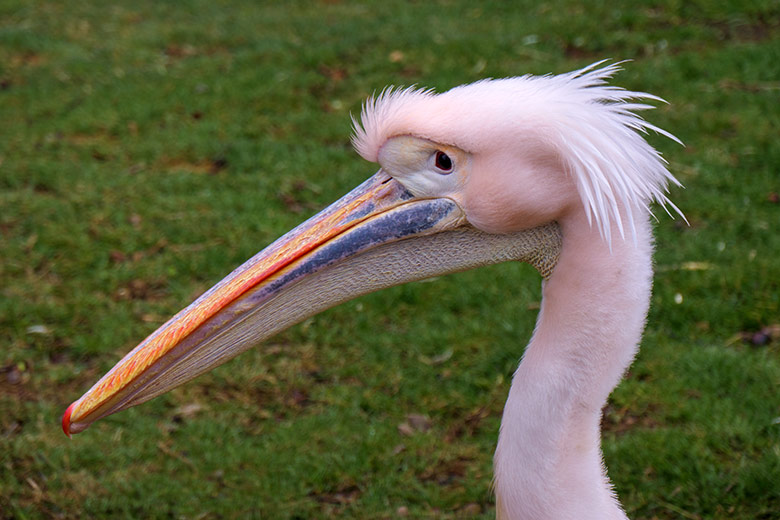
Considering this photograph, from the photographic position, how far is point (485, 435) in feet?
11.1

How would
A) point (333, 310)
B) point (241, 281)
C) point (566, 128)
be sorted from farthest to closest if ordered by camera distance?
1. point (333, 310)
2. point (241, 281)
3. point (566, 128)

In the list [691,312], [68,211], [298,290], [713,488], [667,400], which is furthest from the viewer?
[68,211]

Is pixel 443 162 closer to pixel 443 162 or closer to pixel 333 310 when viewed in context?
pixel 443 162

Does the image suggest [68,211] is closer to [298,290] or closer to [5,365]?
[5,365]

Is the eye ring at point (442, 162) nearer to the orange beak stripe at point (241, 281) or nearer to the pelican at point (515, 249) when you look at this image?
the pelican at point (515, 249)

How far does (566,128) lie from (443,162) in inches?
11.4

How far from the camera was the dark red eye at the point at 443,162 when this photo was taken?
1.93m

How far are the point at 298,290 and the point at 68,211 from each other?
336 cm

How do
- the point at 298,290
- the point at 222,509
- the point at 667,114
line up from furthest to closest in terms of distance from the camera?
the point at 667,114 → the point at 222,509 → the point at 298,290

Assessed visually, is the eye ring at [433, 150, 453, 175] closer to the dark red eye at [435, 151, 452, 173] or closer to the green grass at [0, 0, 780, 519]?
the dark red eye at [435, 151, 452, 173]

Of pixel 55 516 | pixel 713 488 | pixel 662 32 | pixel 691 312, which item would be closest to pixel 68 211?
pixel 55 516

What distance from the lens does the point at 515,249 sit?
2.00 meters

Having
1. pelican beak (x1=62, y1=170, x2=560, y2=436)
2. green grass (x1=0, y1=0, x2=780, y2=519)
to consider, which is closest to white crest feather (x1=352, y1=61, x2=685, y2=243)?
pelican beak (x1=62, y1=170, x2=560, y2=436)

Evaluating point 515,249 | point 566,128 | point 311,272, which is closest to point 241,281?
point 311,272
